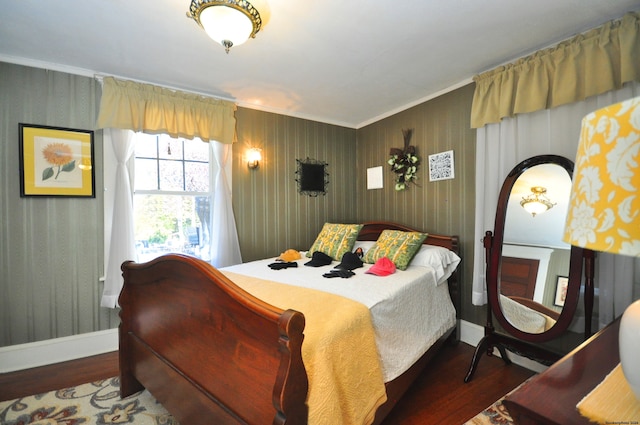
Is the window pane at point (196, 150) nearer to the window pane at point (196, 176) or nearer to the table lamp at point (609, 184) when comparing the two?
the window pane at point (196, 176)

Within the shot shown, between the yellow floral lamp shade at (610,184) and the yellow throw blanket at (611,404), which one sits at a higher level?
the yellow floral lamp shade at (610,184)

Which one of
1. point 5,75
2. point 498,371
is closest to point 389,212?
point 498,371

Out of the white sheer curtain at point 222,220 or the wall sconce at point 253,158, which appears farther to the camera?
the wall sconce at point 253,158

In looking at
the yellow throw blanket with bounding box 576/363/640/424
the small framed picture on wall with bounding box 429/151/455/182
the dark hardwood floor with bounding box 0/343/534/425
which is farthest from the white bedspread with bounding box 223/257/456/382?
the small framed picture on wall with bounding box 429/151/455/182

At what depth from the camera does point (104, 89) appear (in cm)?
246

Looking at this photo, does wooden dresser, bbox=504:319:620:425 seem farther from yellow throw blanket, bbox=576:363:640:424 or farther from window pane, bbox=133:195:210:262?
window pane, bbox=133:195:210:262

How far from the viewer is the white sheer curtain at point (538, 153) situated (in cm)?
179

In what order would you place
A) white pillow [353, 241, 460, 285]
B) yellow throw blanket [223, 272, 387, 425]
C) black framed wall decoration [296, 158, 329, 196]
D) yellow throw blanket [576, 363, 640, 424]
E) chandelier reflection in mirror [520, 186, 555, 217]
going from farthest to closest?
black framed wall decoration [296, 158, 329, 196], white pillow [353, 241, 460, 285], chandelier reflection in mirror [520, 186, 555, 217], yellow throw blanket [223, 272, 387, 425], yellow throw blanket [576, 363, 640, 424]

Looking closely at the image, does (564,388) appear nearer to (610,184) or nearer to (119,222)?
(610,184)

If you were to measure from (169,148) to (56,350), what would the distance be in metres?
2.02

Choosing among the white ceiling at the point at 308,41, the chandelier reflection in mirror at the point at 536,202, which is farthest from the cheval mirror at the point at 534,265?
the white ceiling at the point at 308,41

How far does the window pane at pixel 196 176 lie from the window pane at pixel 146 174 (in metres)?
0.28

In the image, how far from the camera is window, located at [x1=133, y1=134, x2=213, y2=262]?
275 cm

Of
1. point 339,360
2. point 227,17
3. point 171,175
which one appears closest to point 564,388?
point 339,360
